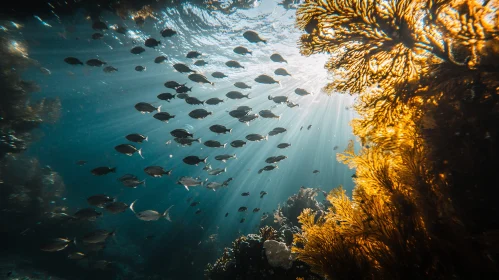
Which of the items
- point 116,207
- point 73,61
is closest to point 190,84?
point 73,61

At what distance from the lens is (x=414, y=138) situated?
10.3 feet

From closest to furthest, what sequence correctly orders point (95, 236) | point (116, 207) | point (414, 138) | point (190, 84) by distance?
point (414, 138) → point (116, 207) → point (95, 236) → point (190, 84)

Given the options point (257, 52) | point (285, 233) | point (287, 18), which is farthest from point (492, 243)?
point (257, 52)

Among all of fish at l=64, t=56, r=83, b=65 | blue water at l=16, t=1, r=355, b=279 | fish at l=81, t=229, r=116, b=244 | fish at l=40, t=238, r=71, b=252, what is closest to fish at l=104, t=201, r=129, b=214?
fish at l=81, t=229, r=116, b=244

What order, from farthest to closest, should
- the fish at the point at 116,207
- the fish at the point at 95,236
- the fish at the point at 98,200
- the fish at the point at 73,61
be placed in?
the fish at the point at 73,61
the fish at the point at 95,236
the fish at the point at 116,207
the fish at the point at 98,200

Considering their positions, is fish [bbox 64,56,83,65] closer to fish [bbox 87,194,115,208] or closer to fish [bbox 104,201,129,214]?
fish [bbox 87,194,115,208]

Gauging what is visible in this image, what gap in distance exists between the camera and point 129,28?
65.2 feet

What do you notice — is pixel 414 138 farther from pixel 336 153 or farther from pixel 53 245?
pixel 53 245

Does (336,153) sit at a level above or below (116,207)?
above

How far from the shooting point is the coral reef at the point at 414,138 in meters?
2.60

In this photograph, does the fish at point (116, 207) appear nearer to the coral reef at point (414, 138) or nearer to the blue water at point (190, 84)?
the blue water at point (190, 84)

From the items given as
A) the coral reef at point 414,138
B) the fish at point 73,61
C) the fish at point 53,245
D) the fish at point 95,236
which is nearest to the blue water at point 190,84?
the coral reef at point 414,138

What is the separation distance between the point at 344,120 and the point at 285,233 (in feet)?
162

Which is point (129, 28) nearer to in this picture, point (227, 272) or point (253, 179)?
point (227, 272)
